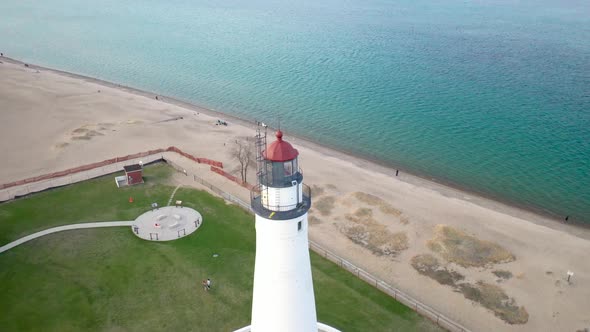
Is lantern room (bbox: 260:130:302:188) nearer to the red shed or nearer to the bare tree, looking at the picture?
the bare tree

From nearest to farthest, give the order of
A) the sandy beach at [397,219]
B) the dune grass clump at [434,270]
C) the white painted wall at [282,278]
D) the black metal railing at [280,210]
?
the black metal railing at [280,210] → the white painted wall at [282,278] → the sandy beach at [397,219] → the dune grass clump at [434,270]

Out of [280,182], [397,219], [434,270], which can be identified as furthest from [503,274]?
[280,182]

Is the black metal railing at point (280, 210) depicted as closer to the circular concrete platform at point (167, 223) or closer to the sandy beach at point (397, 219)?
→ the sandy beach at point (397, 219)

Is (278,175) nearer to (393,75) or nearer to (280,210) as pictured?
(280,210)

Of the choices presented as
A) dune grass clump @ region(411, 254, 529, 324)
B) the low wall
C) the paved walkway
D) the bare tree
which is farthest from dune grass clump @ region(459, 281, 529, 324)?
the low wall

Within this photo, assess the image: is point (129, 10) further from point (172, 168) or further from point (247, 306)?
point (247, 306)

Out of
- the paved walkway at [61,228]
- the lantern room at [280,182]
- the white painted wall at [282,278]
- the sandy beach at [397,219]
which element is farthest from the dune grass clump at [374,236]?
the lantern room at [280,182]
